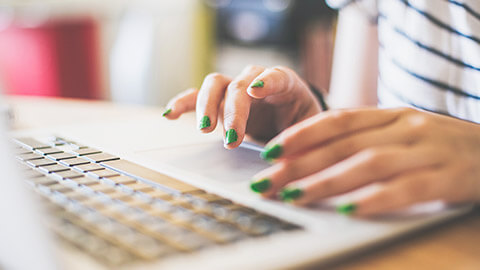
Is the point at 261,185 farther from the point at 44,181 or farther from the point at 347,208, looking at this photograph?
the point at 44,181

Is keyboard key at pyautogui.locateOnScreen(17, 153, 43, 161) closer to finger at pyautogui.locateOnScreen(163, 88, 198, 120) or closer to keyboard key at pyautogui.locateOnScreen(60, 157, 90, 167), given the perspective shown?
keyboard key at pyautogui.locateOnScreen(60, 157, 90, 167)

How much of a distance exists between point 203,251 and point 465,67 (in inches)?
20.8

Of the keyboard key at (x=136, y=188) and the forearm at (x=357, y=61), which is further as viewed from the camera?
the forearm at (x=357, y=61)

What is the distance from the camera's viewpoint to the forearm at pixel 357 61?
0.89m

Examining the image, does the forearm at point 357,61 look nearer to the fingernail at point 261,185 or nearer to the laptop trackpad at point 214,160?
the laptop trackpad at point 214,160

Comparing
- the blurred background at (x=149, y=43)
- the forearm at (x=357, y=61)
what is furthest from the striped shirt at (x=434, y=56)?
the blurred background at (x=149, y=43)

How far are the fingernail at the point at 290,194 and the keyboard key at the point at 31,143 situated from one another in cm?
31

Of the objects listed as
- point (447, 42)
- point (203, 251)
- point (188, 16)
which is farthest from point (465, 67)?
point (188, 16)

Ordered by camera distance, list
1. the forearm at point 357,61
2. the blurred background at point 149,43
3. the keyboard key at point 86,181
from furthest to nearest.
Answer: the blurred background at point 149,43 < the forearm at point 357,61 < the keyboard key at point 86,181

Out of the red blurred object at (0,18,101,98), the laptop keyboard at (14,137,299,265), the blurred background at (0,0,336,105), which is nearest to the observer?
the laptop keyboard at (14,137,299,265)

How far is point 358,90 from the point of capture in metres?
0.92

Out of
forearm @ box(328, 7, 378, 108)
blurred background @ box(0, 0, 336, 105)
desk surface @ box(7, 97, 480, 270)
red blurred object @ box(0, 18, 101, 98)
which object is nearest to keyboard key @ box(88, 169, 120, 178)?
desk surface @ box(7, 97, 480, 270)

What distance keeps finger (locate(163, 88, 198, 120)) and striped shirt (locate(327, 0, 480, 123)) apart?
0.34m

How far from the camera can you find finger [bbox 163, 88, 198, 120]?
1.76 feet
